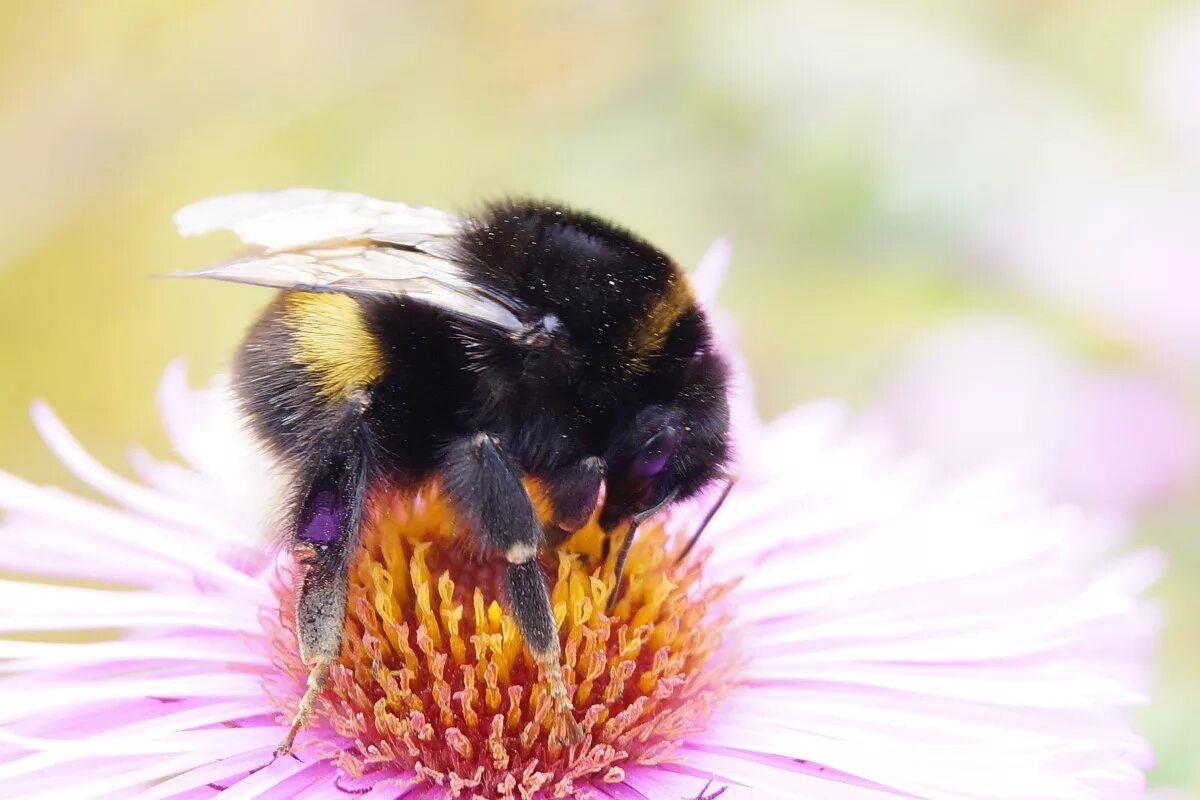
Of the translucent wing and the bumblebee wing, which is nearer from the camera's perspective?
the translucent wing

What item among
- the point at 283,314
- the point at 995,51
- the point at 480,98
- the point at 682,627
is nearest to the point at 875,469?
the point at 682,627

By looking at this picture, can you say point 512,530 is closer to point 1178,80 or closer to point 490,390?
point 490,390

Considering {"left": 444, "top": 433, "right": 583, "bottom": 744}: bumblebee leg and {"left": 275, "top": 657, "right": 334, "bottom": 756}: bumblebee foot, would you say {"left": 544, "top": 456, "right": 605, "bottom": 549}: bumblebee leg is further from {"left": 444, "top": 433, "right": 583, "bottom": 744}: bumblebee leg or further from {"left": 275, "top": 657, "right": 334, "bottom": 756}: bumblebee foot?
{"left": 275, "top": 657, "right": 334, "bottom": 756}: bumblebee foot

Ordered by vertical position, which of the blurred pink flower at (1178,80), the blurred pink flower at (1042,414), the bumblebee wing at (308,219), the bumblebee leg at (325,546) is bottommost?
the bumblebee leg at (325,546)

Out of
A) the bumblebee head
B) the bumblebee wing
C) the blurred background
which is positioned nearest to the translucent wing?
the bumblebee wing

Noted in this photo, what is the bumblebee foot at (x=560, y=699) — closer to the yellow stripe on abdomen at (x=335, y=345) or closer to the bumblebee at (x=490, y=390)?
the bumblebee at (x=490, y=390)

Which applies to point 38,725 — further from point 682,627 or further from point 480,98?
point 480,98

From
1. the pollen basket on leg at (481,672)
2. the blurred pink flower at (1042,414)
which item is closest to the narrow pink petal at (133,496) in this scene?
the pollen basket on leg at (481,672)
